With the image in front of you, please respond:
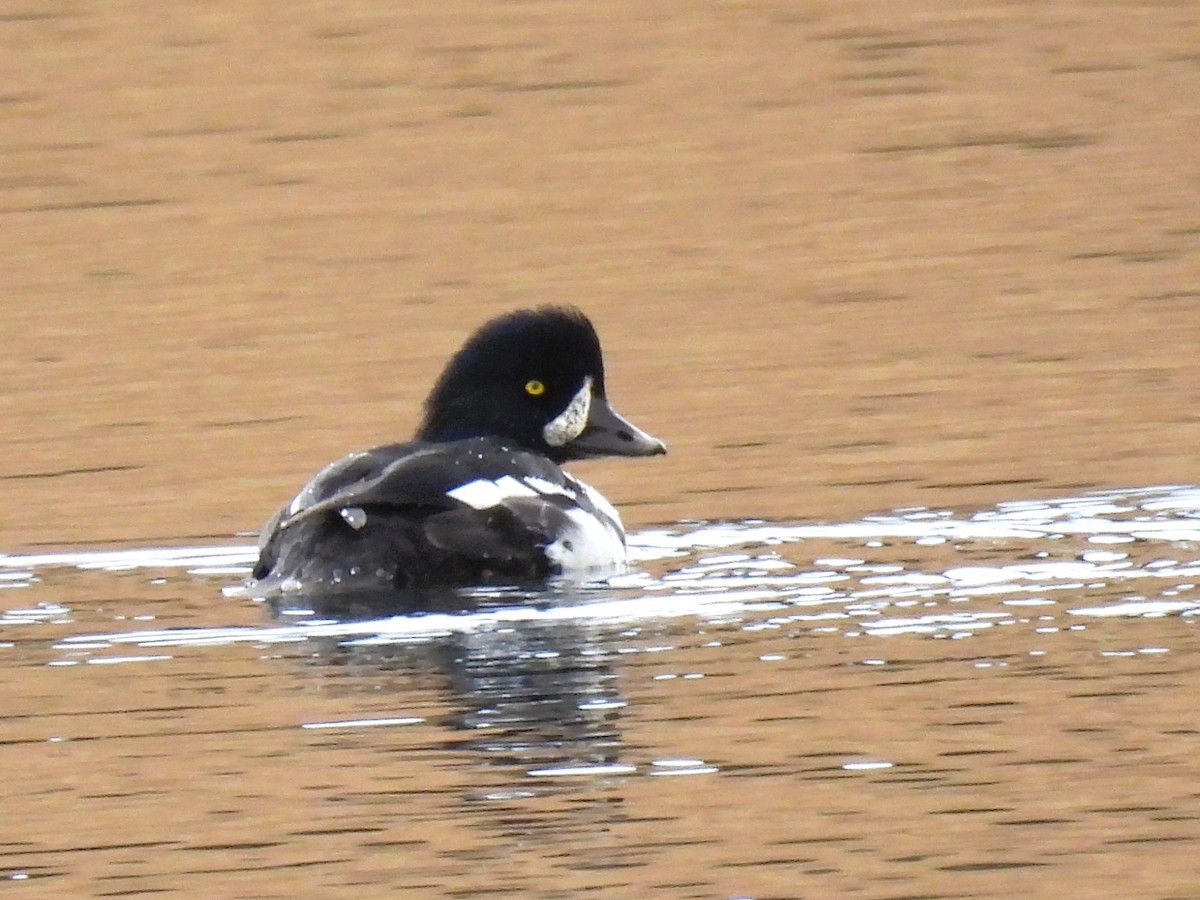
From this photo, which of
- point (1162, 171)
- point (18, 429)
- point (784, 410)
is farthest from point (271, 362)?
point (1162, 171)

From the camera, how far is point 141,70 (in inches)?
686

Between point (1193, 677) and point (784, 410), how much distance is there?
4.71m

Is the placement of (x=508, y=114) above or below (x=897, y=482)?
above

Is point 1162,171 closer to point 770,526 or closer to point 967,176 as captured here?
point 967,176

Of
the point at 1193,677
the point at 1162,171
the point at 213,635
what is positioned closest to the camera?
the point at 1193,677

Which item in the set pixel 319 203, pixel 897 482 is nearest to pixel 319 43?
pixel 319 203

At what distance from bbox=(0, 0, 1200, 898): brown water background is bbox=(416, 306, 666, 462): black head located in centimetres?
62

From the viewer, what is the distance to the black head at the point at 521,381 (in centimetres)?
955

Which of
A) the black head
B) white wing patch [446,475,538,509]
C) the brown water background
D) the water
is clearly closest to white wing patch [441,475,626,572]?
white wing patch [446,475,538,509]

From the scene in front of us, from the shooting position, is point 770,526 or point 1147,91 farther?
point 1147,91

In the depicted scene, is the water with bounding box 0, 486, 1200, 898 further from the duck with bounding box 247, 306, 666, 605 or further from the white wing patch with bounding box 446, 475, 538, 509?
the white wing patch with bounding box 446, 475, 538, 509

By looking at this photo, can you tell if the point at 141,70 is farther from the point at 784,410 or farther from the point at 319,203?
the point at 784,410

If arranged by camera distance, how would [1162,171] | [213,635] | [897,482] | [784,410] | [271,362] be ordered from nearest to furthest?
[213,635] → [897,482] → [784,410] → [271,362] → [1162,171]

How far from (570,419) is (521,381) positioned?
0.25 meters
